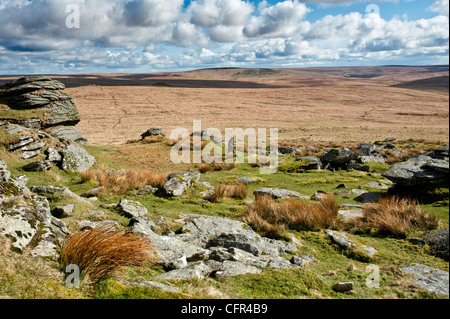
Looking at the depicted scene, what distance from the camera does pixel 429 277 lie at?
4.63 m

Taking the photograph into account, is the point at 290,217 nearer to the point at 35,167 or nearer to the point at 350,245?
the point at 350,245

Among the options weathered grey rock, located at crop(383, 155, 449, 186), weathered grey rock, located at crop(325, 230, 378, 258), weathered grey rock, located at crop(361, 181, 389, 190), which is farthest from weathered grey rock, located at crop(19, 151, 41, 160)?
weathered grey rock, located at crop(383, 155, 449, 186)

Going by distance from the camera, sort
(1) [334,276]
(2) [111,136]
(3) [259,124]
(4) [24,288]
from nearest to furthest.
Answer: (4) [24,288]
(1) [334,276]
(2) [111,136]
(3) [259,124]

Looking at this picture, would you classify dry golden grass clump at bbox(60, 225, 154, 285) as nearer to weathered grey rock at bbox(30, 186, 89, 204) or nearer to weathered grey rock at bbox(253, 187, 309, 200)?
weathered grey rock at bbox(30, 186, 89, 204)

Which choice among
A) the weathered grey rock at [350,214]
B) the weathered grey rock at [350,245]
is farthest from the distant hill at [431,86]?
the weathered grey rock at [350,245]

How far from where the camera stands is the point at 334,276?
16.2ft

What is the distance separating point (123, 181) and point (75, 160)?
452cm

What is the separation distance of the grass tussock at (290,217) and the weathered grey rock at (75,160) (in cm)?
958

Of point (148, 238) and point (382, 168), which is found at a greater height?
point (148, 238)

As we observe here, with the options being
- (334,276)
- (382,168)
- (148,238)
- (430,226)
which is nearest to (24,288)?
(148,238)

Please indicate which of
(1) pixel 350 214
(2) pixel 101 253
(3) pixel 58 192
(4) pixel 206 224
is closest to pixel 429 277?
(1) pixel 350 214

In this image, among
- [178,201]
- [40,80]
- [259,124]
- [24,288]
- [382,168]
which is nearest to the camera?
[24,288]
